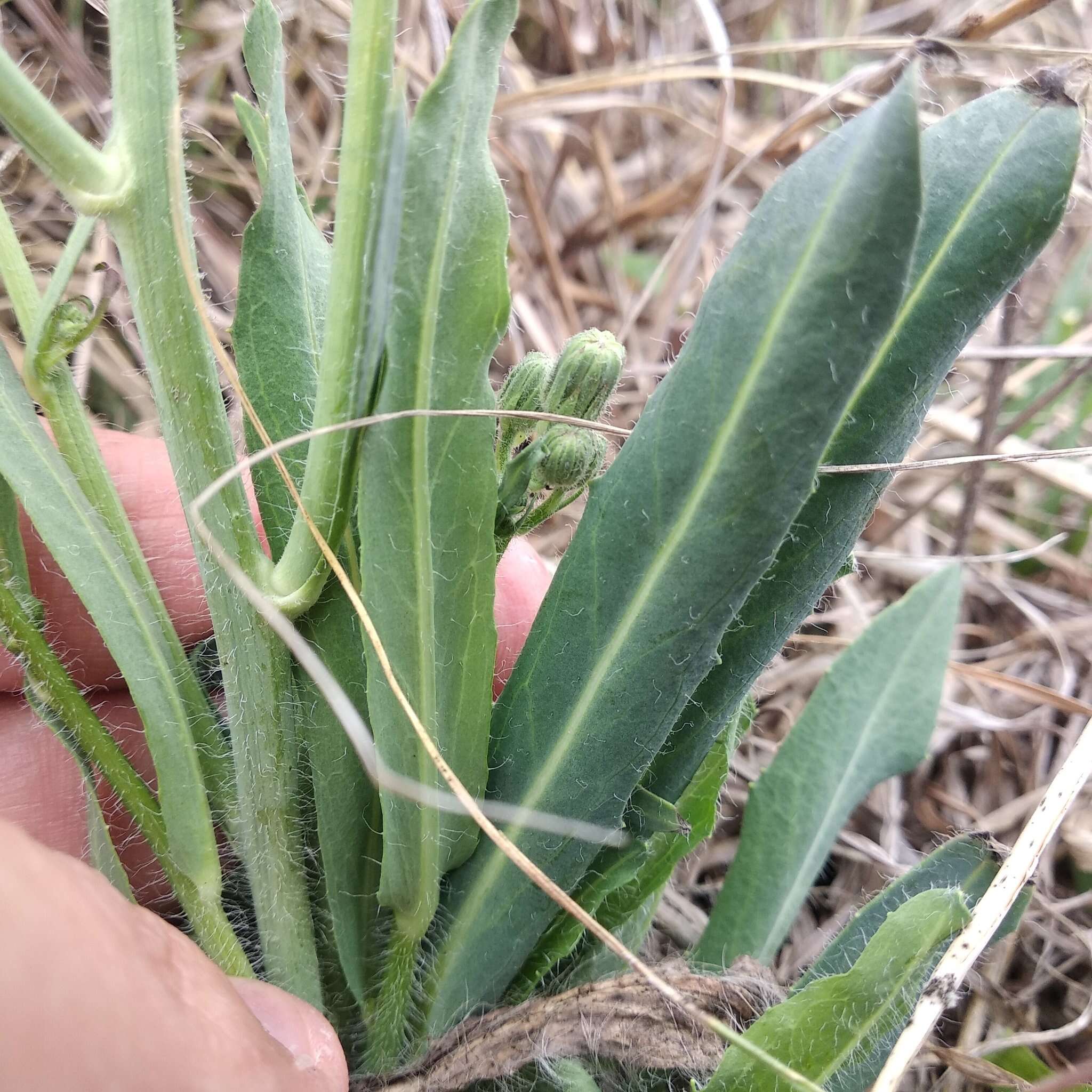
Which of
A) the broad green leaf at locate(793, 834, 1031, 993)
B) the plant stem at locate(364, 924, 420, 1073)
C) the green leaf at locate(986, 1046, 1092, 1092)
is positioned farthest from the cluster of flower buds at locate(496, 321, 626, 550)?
the green leaf at locate(986, 1046, 1092, 1092)

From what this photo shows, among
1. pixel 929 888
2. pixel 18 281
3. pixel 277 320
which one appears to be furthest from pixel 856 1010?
pixel 18 281

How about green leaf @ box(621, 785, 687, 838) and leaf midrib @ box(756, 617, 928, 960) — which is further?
leaf midrib @ box(756, 617, 928, 960)

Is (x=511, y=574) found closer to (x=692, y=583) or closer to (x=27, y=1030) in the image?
(x=692, y=583)

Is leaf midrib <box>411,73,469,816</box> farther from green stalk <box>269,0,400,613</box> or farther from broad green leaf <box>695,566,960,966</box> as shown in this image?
broad green leaf <box>695,566,960,966</box>

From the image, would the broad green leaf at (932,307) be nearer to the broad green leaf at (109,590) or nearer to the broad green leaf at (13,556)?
the broad green leaf at (109,590)

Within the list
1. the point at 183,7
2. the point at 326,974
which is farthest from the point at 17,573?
the point at 183,7

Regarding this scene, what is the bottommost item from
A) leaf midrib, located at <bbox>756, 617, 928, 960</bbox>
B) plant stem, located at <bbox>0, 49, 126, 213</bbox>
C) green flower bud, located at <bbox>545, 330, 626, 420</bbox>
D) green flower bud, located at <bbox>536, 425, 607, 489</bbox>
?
leaf midrib, located at <bbox>756, 617, 928, 960</bbox>
